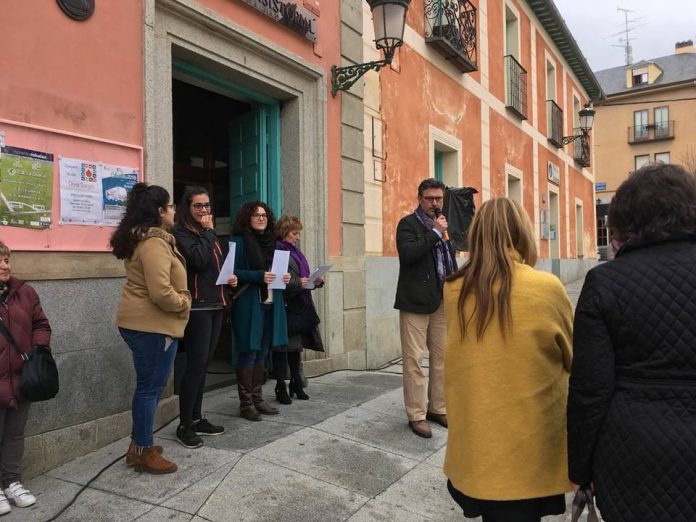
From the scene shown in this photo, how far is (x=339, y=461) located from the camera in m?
3.48

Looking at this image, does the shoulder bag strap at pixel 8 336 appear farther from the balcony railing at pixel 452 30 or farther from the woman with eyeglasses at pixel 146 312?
the balcony railing at pixel 452 30

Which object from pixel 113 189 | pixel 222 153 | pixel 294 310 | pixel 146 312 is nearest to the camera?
pixel 146 312

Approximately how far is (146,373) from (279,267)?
1341 mm

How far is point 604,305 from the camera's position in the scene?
5.40 ft

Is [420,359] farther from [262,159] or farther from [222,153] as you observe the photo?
[222,153]

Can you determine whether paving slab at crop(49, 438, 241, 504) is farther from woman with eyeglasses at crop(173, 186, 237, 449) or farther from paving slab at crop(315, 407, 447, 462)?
paving slab at crop(315, 407, 447, 462)

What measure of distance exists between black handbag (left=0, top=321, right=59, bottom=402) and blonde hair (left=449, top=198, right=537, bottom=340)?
210cm

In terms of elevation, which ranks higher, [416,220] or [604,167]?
[604,167]

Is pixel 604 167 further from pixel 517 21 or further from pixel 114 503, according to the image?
pixel 114 503

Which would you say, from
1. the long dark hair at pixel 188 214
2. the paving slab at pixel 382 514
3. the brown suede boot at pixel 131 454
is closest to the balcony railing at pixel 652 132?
the long dark hair at pixel 188 214

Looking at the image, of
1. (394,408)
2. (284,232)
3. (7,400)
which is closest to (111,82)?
(284,232)

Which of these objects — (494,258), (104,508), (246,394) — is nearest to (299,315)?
(246,394)

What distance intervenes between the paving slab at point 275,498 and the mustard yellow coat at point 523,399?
1.17 metres

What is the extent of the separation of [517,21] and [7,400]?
1224 cm
